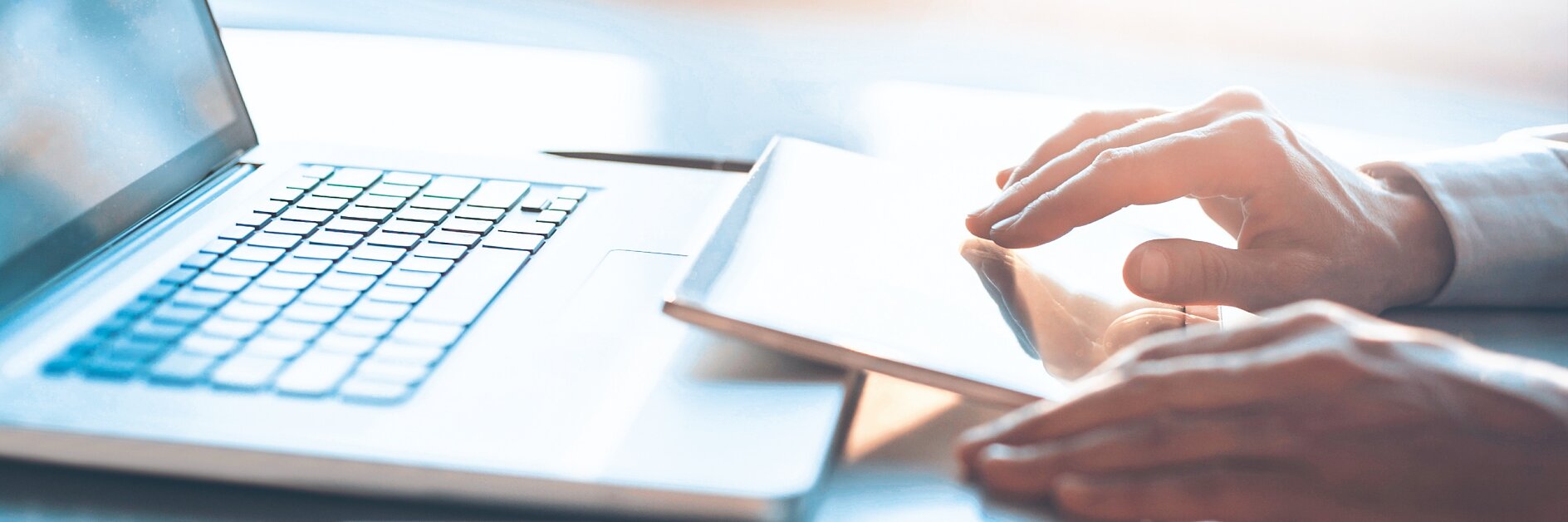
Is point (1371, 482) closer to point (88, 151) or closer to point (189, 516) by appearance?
point (189, 516)

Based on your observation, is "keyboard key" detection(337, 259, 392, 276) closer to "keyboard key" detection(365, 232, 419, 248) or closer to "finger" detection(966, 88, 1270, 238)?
"keyboard key" detection(365, 232, 419, 248)

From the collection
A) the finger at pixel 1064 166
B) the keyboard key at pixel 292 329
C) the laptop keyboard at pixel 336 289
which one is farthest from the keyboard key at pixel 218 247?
the finger at pixel 1064 166

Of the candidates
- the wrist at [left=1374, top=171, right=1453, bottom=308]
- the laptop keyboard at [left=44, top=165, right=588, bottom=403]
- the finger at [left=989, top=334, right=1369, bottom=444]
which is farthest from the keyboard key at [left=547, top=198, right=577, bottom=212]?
the wrist at [left=1374, top=171, right=1453, bottom=308]

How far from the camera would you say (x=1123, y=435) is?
12.7 inches

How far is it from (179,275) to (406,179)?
0.15m

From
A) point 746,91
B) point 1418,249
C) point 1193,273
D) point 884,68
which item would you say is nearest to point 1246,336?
point 1193,273

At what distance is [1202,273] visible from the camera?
1.60 ft

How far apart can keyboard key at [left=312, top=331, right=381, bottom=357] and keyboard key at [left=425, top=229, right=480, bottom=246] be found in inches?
4.3

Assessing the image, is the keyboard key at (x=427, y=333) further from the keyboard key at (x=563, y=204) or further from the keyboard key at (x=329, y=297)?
the keyboard key at (x=563, y=204)

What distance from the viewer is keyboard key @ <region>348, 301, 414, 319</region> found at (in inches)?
16.3

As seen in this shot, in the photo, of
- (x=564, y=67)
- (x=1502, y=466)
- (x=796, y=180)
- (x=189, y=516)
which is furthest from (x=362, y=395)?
(x=564, y=67)

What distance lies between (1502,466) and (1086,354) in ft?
0.48

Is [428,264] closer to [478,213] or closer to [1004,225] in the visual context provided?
[478,213]

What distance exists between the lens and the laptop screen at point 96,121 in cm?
46
